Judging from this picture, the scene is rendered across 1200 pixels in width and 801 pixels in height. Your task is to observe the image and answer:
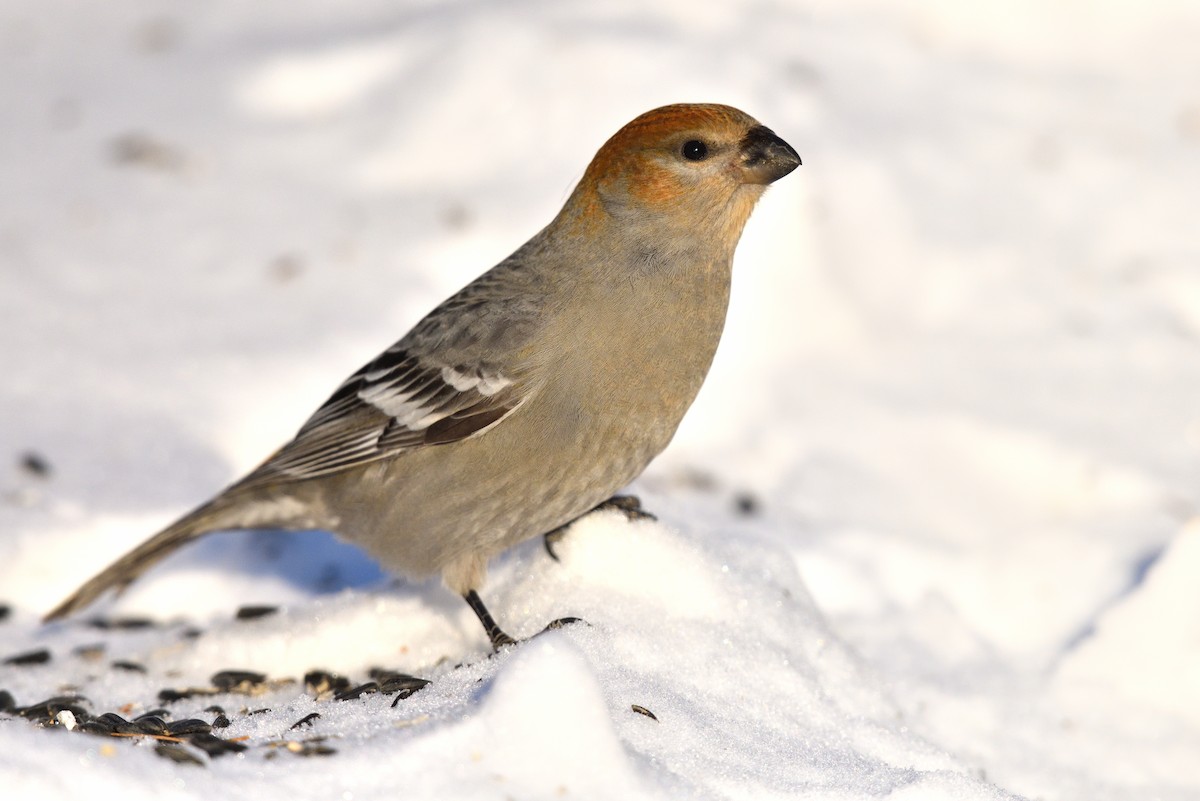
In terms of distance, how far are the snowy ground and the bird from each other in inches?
13.9

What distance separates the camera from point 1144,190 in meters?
8.16

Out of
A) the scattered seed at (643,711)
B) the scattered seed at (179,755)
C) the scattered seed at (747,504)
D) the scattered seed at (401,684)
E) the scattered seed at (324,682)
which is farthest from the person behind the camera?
the scattered seed at (747,504)

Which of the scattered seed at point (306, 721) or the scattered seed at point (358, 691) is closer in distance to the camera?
the scattered seed at point (306, 721)

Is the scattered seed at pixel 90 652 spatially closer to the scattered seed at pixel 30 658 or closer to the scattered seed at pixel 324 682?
the scattered seed at pixel 30 658

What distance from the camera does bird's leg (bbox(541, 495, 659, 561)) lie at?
4.48 m

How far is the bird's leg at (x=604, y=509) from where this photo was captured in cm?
448

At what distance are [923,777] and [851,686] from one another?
1100mm

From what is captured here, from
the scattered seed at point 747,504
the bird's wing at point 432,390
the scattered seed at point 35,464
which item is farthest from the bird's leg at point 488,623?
the scattered seed at point 35,464

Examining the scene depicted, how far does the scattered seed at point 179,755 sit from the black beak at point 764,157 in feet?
7.73

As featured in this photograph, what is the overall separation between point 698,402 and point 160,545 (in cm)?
275

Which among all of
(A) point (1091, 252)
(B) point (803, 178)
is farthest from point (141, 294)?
(A) point (1091, 252)

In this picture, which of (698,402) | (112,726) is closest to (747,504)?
(698,402)

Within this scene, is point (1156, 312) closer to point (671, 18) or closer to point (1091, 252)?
point (1091, 252)

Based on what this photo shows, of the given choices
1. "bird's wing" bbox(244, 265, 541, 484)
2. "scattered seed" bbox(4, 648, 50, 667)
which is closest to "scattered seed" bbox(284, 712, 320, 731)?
"bird's wing" bbox(244, 265, 541, 484)
